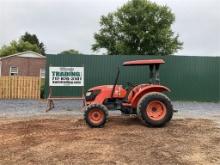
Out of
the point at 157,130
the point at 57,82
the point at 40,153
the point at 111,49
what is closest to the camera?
the point at 40,153

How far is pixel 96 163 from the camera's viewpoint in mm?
6512

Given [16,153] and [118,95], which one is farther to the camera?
[118,95]

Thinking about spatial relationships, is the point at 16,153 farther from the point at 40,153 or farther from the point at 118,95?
the point at 118,95

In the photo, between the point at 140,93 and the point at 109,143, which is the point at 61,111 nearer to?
the point at 140,93

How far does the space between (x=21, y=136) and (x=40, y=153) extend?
188 cm

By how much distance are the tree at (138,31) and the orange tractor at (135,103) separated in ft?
98.3

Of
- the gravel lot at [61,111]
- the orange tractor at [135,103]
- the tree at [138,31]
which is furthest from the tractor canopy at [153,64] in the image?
the tree at [138,31]

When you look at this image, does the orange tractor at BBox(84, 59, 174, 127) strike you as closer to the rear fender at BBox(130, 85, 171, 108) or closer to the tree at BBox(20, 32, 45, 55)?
the rear fender at BBox(130, 85, 171, 108)

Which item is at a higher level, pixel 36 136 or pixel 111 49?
pixel 111 49

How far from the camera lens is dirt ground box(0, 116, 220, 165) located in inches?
269

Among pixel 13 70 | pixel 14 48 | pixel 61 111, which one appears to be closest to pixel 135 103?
pixel 61 111

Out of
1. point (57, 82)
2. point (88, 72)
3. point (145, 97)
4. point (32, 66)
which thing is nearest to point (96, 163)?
point (145, 97)

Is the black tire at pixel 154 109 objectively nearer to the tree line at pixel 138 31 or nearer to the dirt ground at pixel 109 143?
the dirt ground at pixel 109 143

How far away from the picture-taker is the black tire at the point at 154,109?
1034 centimetres
